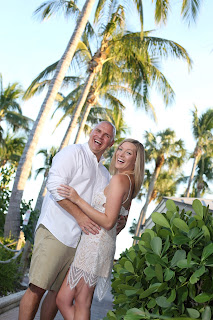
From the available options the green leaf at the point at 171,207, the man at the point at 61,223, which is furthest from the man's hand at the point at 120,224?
the green leaf at the point at 171,207

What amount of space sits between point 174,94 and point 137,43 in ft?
11.6

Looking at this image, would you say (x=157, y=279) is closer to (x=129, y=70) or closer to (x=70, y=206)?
(x=70, y=206)

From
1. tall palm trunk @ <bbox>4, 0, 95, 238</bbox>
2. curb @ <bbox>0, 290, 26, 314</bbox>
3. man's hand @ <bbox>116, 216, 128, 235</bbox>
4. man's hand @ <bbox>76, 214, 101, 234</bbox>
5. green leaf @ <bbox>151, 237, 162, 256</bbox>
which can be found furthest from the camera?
tall palm trunk @ <bbox>4, 0, 95, 238</bbox>

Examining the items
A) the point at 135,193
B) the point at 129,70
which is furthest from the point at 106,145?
the point at 129,70

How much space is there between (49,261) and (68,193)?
56 centimetres

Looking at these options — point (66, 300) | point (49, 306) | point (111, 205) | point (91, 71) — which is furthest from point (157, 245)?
point (91, 71)

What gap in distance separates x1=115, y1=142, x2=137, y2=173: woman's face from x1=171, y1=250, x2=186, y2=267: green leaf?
1.74m

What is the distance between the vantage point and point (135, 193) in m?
3.52

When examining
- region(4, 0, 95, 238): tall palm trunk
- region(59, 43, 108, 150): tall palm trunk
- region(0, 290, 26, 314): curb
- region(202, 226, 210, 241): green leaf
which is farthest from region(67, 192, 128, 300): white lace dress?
region(59, 43, 108, 150): tall palm trunk

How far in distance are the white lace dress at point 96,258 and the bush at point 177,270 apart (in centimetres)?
134

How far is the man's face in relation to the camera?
375 centimetres

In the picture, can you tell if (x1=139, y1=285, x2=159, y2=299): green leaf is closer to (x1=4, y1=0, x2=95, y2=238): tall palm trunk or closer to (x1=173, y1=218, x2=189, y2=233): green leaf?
(x1=173, y1=218, x2=189, y2=233): green leaf

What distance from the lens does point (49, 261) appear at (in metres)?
3.32

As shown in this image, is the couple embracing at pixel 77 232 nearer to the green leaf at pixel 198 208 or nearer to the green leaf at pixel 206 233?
the green leaf at pixel 198 208
